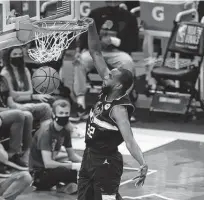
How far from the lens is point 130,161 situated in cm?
1032

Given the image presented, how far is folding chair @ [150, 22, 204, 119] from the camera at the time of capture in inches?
479

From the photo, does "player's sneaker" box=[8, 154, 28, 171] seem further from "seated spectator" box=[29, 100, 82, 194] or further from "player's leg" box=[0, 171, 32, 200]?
"player's leg" box=[0, 171, 32, 200]

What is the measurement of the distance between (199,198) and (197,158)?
5.95 feet

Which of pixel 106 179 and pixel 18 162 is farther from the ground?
pixel 106 179

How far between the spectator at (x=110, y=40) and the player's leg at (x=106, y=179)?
208 inches

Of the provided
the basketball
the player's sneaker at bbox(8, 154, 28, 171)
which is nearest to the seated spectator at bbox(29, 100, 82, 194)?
the player's sneaker at bbox(8, 154, 28, 171)

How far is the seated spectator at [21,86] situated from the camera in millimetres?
10383

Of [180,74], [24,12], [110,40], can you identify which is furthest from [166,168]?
[110,40]

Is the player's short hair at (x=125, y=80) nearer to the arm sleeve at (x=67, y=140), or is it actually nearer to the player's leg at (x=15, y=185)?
the player's leg at (x=15, y=185)

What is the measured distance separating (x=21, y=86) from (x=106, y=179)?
4.04 metres

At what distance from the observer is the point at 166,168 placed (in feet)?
32.6

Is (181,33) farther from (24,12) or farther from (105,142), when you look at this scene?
(105,142)

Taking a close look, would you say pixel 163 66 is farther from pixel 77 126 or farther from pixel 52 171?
pixel 52 171

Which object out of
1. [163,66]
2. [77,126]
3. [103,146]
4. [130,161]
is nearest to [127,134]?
[103,146]
